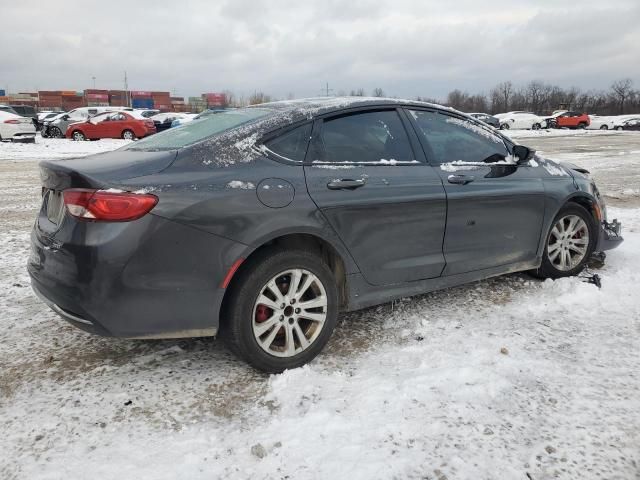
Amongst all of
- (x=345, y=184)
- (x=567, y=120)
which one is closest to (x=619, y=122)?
(x=567, y=120)

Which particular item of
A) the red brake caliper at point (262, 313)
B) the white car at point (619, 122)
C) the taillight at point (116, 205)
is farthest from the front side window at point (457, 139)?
the white car at point (619, 122)

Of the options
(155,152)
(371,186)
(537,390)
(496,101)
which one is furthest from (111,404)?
(496,101)

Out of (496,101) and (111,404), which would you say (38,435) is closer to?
(111,404)

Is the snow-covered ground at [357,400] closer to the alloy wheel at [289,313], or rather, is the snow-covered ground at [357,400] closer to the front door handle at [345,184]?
the alloy wheel at [289,313]

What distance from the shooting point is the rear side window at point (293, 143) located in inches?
120

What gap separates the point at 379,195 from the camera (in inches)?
128

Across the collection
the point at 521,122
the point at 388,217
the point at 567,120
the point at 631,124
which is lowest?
the point at 388,217

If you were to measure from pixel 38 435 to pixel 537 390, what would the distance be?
254 cm

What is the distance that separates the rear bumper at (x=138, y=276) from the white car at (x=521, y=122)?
44.4 m

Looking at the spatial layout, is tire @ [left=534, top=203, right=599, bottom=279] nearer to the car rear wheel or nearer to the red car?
the red car

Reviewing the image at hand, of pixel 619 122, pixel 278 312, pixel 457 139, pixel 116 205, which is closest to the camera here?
pixel 116 205

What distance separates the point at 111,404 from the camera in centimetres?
270

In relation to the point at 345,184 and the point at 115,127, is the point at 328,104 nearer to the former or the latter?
the point at 345,184

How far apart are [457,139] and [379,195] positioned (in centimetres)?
107
